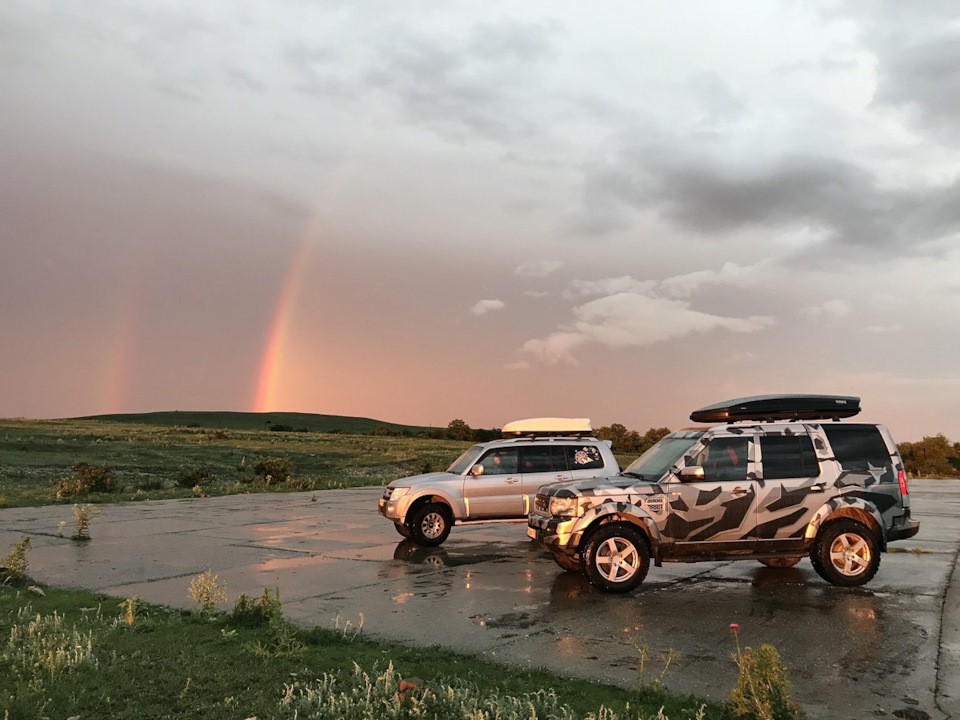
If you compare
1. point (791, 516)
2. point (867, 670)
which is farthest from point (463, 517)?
point (867, 670)

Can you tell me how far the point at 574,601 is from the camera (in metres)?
9.41

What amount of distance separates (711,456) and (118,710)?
7432mm

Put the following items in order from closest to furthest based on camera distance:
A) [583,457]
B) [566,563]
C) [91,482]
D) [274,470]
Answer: [566,563], [583,457], [91,482], [274,470]

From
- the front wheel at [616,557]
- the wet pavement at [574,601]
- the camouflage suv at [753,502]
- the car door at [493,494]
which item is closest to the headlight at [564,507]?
the camouflage suv at [753,502]

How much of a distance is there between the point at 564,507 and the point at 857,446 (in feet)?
13.1

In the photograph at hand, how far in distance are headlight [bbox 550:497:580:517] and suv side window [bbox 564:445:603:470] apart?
4395 mm

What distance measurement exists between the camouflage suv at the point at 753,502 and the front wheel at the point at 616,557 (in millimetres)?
12

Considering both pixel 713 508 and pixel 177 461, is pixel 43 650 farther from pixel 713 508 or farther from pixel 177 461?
pixel 177 461

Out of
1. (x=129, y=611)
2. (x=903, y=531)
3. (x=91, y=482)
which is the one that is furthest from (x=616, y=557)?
(x=91, y=482)

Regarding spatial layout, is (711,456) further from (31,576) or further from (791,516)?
(31,576)

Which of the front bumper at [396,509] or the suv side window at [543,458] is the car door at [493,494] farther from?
the front bumper at [396,509]

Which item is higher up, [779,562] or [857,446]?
[857,446]

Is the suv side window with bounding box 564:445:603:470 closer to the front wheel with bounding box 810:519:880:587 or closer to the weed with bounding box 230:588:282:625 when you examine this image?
the front wheel with bounding box 810:519:880:587

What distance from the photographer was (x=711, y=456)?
10344mm
